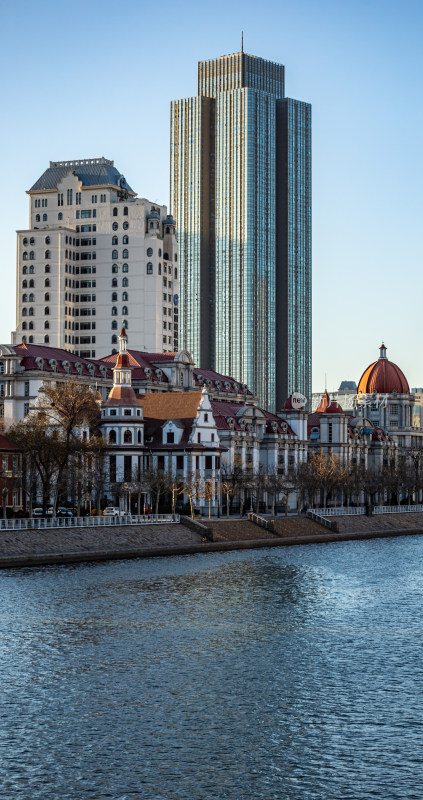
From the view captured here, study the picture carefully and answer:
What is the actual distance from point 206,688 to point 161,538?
56.2m

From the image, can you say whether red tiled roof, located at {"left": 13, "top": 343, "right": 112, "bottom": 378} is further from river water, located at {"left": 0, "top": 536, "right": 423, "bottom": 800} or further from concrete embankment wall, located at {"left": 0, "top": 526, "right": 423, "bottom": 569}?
river water, located at {"left": 0, "top": 536, "right": 423, "bottom": 800}

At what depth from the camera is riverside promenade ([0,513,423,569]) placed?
92.4m

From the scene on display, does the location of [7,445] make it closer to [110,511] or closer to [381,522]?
[110,511]

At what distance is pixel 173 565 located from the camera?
94625 millimetres

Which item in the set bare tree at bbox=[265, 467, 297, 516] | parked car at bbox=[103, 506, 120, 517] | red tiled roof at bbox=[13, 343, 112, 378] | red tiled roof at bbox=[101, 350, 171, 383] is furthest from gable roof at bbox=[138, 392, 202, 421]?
parked car at bbox=[103, 506, 120, 517]

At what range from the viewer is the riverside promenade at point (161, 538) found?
92375 mm

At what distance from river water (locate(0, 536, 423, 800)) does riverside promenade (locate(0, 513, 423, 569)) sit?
702cm

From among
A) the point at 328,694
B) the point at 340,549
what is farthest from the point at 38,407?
the point at 328,694

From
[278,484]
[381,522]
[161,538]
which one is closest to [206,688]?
[161,538]

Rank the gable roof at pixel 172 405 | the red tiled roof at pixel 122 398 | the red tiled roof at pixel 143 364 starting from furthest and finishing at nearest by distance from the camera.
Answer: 1. the red tiled roof at pixel 143 364
2. the gable roof at pixel 172 405
3. the red tiled roof at pixel 122 398

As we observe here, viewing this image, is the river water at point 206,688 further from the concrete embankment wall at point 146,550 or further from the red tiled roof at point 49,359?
the red tiled roof at point 49,359

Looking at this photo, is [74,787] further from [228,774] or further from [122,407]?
[122,407]

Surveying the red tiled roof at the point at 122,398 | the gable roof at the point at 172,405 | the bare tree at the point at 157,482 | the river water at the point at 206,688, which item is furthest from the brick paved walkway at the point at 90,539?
the gable roof at the point at 172,405

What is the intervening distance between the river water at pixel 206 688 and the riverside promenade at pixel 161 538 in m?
7.02
